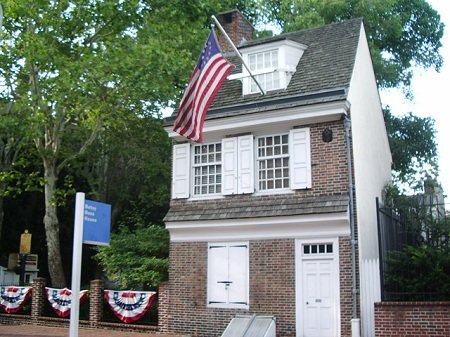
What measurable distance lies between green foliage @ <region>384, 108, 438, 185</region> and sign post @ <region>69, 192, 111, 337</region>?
69.2 ft

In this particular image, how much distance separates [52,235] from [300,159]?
10897 millimetres

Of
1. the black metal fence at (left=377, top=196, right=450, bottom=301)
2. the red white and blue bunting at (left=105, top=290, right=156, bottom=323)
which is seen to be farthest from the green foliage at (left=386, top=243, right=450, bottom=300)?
the red white and blue bunting at (left=105, top=290, right=156, bottom=323)

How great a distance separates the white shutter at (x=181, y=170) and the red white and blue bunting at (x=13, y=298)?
6.98 m

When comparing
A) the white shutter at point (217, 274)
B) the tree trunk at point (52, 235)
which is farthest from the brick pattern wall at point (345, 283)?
the tree trunk at point (52, 235)

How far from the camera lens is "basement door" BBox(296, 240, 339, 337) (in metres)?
14.5

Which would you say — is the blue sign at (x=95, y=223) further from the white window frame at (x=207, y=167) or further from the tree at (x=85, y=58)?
the tree at (x=85, y=58)

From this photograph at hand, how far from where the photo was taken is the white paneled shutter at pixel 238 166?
16.3 metres

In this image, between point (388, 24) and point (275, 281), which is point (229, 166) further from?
point (388, 24)

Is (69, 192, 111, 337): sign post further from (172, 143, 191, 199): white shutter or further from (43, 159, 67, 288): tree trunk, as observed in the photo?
(43, 159, 67, 288): tree trunk

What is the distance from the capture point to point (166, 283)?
55.7ft

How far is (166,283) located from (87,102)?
24.1 feet

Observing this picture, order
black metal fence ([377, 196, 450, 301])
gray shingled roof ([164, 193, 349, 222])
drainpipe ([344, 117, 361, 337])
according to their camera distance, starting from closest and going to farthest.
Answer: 1. black metal fence ([377, 196, 450, 301])
2. drainpipe ([344, 117, 361, 337])
3. gray shingled roof ([164, 193, 349, 222])

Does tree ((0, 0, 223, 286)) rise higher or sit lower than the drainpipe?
higher

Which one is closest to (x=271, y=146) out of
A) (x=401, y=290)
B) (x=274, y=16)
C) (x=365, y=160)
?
(x=365, y=160)
